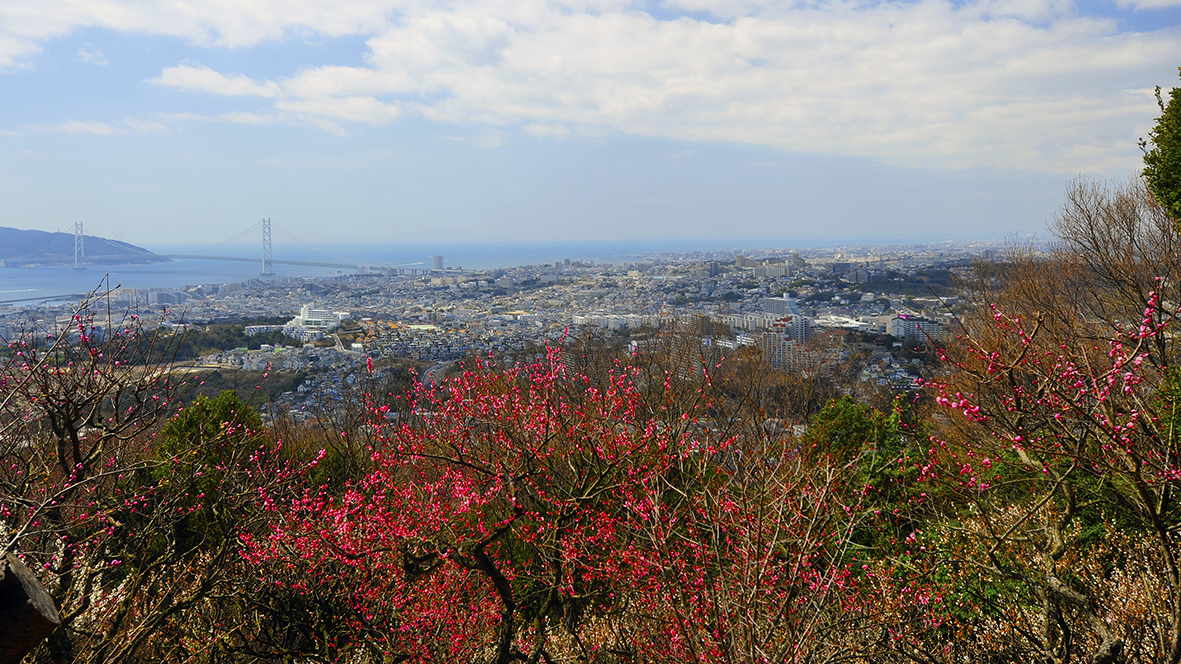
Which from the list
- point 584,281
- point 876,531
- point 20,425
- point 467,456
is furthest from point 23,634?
point 584,281

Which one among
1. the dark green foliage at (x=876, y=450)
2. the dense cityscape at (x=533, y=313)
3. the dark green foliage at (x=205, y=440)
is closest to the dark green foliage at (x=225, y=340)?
the dense cityscape at (x=533, y=313)

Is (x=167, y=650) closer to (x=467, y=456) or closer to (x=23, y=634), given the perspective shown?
(x=467, y=456)

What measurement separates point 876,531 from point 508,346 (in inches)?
734

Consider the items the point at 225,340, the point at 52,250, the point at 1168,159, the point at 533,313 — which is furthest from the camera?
the point at 52,250

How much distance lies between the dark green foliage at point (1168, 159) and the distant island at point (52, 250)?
5937cm

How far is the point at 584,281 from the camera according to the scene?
191 feet

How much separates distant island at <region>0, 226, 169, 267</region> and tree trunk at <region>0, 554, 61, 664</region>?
185 ft

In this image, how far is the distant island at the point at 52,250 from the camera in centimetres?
4491

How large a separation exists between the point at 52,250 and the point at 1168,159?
64.1 metres

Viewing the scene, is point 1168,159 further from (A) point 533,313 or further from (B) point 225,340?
(A) point 533,313

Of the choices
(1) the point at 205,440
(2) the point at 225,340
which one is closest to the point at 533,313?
(2) the point at 225,340

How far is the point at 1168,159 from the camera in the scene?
766 cm

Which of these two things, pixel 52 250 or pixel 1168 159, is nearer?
pixel 1168 159

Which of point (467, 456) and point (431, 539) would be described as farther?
point (467, 456)
